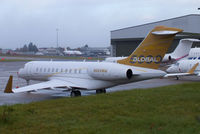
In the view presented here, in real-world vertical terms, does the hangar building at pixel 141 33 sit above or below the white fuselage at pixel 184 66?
above

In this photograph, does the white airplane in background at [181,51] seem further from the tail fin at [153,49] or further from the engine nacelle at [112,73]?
the engine nacelle at [112,73]

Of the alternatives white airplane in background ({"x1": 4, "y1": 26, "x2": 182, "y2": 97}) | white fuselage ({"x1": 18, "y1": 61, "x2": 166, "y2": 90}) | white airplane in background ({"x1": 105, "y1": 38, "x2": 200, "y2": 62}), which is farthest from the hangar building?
white airplane in background ({"x1": 4, "y1": 26, "x2": 182, "y2": 97})

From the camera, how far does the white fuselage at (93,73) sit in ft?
54.5

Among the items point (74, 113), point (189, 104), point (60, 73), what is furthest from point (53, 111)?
point (60, 73)

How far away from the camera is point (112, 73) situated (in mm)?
16609

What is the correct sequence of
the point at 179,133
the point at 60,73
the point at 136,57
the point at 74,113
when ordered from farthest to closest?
1. the point at 60,73
2. the point at 136,57
3. the point at 74,113
4. the point at 179,133

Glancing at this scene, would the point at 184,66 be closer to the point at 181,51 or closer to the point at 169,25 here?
the point at 181,51

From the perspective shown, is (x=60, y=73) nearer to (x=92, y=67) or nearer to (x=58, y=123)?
(x=92, y=67)

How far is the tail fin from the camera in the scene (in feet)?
54.7

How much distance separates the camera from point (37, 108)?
33.4 ft

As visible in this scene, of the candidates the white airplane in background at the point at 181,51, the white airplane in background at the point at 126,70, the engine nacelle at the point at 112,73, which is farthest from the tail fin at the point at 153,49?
the white airplane in background at the point at 181,51

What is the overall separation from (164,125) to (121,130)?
1.14m

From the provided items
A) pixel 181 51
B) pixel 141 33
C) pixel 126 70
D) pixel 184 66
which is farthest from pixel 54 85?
pixel 141 33

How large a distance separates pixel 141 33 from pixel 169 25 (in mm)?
5947
